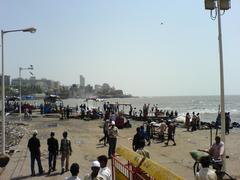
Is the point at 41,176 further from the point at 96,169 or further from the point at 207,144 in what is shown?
the point at 207,144

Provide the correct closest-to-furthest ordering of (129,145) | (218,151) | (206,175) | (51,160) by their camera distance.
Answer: (206,175) → (218,151) → (51,160) → (129,145)

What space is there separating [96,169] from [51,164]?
9.04 meters

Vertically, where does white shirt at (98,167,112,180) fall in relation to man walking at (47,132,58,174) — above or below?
above

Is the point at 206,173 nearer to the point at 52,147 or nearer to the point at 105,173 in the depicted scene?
the point at 105,173

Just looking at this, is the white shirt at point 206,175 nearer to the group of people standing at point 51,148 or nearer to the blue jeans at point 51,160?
the group of people standing at point 51,148

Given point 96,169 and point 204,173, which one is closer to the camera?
point 96,169

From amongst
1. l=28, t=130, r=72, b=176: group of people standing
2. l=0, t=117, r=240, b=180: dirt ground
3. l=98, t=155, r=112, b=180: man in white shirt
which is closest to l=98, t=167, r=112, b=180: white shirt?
l=98, t=155, r=112, b=180: man in white shirt

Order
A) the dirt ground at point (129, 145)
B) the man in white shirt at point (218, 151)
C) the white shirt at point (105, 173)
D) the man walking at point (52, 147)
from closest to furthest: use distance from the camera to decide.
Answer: the white shirt at point (105, 173), the man in white shirt at point (218, 151), the man walking at point (52, 147), the dirt ground at point (129, 145)

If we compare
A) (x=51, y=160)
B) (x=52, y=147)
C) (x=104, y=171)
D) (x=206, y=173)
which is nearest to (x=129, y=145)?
(x=51, y=160)

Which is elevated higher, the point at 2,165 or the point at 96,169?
the point at 96,169

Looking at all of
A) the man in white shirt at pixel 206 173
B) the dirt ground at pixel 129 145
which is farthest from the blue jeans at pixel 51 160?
the man in white shirt at pixel 206 173

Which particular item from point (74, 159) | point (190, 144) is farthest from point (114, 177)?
point (190, 144)

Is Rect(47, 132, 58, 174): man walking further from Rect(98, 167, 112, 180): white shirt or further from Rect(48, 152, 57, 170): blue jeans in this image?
Rect(98, 167, 112, 180): white shirt

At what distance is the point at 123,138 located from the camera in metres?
28.6
